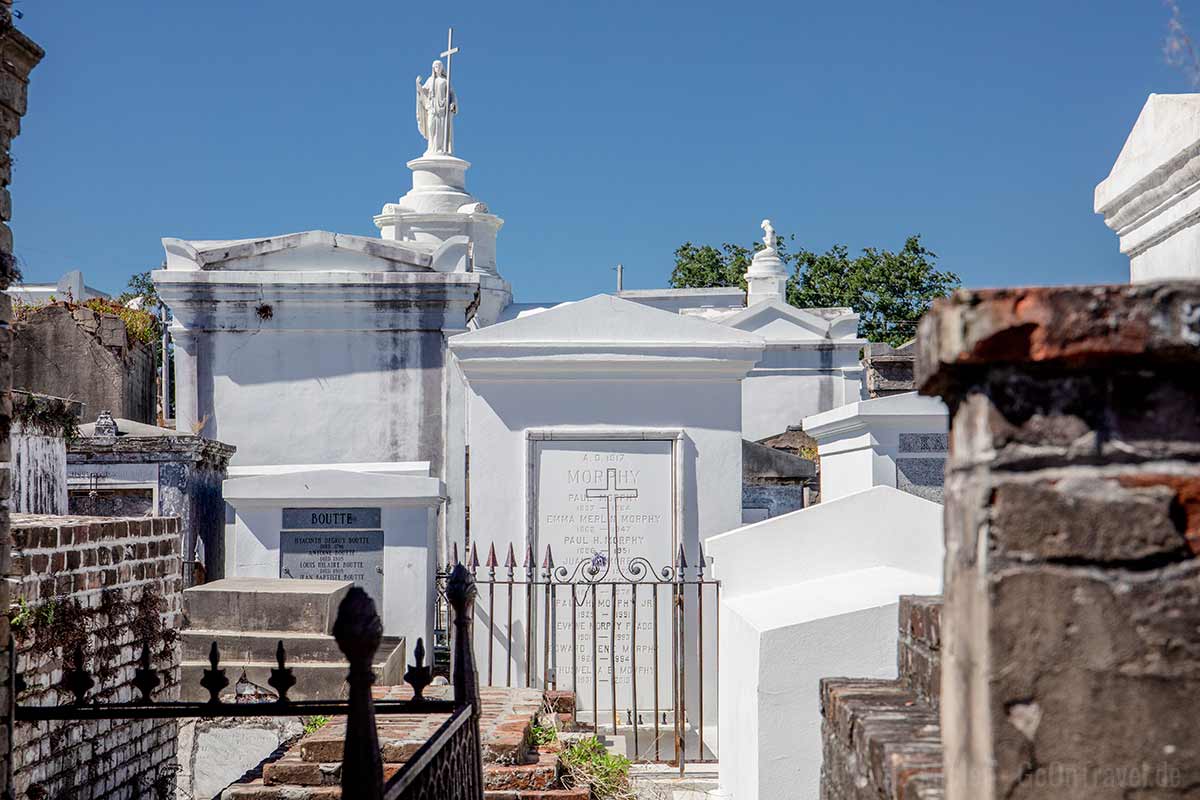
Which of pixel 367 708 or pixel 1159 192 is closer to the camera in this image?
pixel 367 708

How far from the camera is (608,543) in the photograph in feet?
31.4

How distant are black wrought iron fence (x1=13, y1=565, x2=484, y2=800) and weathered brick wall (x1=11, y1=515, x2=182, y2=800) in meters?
0.87

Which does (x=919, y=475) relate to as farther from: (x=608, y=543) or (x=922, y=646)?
(x=922, y=646)

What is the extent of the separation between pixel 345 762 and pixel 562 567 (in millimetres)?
7040

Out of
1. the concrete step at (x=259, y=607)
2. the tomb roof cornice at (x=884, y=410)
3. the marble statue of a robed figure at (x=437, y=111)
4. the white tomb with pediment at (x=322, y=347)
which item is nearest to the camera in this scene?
the concrete step at (x=259, y=607)

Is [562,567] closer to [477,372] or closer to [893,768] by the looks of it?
[477,372]

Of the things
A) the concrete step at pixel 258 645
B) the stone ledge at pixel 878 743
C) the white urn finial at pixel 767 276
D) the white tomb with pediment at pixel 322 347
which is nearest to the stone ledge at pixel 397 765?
the concrete step at pixel 258 645

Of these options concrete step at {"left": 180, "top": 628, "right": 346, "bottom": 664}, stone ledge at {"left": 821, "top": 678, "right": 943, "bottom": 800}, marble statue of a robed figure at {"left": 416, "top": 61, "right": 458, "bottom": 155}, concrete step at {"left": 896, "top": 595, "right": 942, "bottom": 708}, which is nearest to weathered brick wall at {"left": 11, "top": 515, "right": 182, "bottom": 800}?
concrete step at {"left": 180, "top": 628, "right": 346, "bottom": 664}

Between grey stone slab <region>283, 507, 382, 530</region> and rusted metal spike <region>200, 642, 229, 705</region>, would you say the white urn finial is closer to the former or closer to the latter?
grey stone slab <region>283, 507, 382, 530</region>

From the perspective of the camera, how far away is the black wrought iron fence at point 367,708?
7.83 ft

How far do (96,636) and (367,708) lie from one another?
12.5ft

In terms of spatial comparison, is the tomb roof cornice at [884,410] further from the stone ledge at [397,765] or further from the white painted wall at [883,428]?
the stone ledge at [397,765]

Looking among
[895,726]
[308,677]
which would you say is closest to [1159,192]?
[895,726]

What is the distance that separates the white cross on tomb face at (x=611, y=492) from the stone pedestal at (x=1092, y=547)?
803cm
